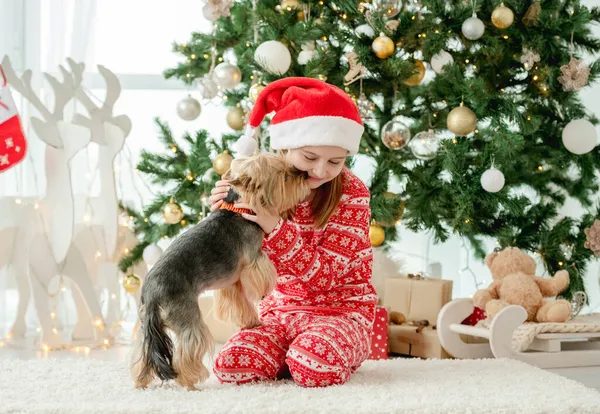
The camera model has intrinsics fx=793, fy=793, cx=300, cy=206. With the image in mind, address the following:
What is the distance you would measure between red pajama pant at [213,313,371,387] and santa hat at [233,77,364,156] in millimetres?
562

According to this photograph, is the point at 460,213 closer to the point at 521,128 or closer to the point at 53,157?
the point at 521,128

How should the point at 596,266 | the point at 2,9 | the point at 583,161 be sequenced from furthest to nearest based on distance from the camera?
the point at 596,266 → the point at 2,9 → the point at 583,161

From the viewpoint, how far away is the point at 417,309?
3914 mm

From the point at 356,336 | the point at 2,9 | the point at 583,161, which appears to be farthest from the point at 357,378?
the point at 2,9

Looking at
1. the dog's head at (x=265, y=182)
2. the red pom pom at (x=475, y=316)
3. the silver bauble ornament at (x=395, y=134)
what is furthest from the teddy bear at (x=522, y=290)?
the dog's head at (x=265, y=182)

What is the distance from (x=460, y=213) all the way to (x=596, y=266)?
2.10 meters

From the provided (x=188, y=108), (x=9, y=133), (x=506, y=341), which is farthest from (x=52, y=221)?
(x=506, y=341)

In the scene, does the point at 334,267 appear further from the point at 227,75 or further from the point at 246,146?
the point at 227,75

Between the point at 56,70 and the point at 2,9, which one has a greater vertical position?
the point at 2,9

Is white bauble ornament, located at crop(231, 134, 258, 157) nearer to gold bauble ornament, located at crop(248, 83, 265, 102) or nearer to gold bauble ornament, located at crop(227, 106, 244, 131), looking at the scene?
gold bauble ornament, located at crop(248, 83, 265, 102)

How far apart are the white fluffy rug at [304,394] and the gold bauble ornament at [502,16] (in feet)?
5.77

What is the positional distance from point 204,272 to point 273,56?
62.5 inches

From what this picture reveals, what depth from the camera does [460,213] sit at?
12.3 ft

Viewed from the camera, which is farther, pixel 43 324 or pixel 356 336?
pixel 43 324
